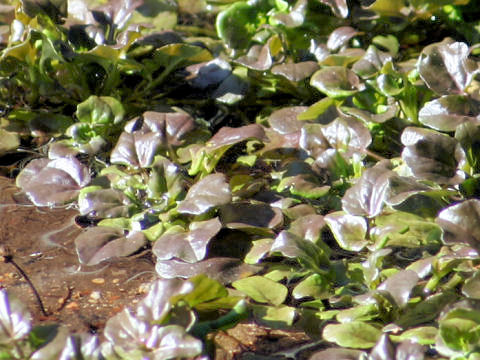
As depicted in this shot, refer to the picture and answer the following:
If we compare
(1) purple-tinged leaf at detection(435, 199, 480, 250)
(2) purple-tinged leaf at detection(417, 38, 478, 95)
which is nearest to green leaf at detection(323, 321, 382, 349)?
(1) purple-tinged leaf at detection(435, 199, 480, 250)

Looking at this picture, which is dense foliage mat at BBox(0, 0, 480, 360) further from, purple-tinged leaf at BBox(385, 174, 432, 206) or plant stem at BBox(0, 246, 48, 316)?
plant stem at BBox(0, 246, 48, 316)

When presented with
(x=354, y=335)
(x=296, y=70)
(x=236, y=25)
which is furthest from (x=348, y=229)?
(x=236, y=25)

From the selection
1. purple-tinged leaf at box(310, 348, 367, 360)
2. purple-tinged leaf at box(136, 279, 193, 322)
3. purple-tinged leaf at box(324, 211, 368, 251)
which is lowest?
purple-tinged leaf at box(324, 211, 368, 251)

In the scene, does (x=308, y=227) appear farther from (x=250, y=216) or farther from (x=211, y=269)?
(x=211, y=269)

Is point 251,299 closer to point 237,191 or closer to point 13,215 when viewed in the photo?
point 237,191

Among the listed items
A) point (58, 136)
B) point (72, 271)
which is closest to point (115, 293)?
point (72, 271)

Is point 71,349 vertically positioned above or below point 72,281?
above
